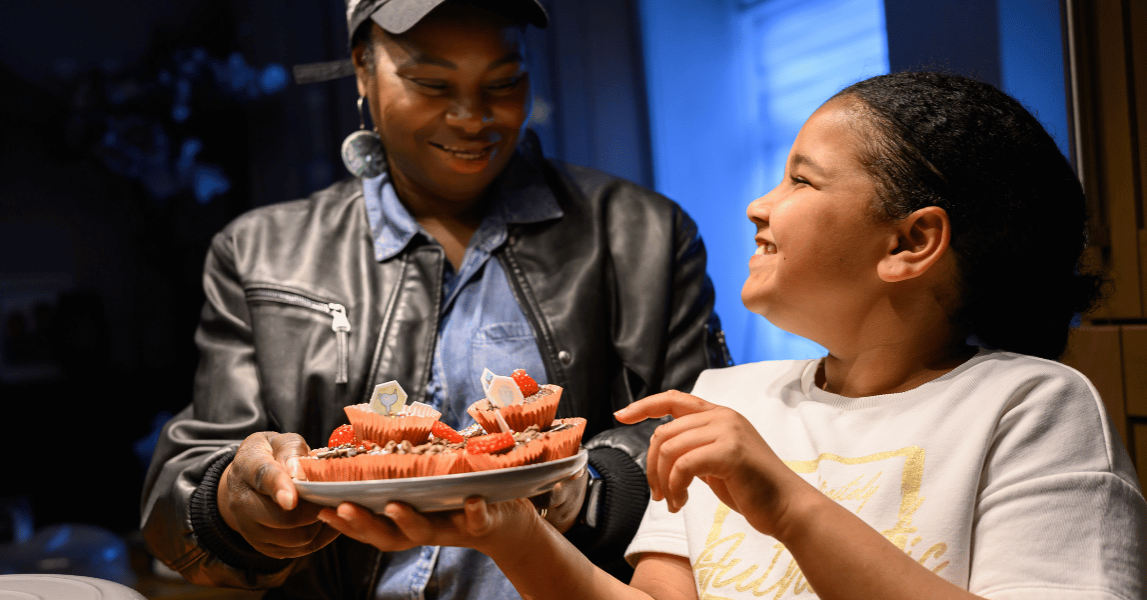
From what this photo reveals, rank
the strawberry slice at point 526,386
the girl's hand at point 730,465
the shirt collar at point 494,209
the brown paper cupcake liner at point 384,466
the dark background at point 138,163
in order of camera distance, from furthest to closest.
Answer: the dark background at point 138,163 < the shirt collar at point 494,209 < the strawberry slice at point 526,386 < the brown paper cupcake liner at point 384,466 < the girl's hand at point 730,465

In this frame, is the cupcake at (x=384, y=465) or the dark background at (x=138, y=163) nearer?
the cupcake at (x=384, y=465)

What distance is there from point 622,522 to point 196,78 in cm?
215

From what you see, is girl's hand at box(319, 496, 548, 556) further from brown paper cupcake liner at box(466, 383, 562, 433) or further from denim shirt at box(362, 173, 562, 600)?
denim shirt at box(362, 173, 562, 600)

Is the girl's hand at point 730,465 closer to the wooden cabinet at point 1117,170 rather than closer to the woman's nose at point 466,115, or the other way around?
the woman's nose at point 466,115

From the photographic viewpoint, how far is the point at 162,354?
2789 mm

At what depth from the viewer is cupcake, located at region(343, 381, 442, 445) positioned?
106 centimetres

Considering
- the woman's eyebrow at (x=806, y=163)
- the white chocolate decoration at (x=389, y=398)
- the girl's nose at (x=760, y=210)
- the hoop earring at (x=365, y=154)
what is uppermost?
the hoop earring at (x=365, y=154)

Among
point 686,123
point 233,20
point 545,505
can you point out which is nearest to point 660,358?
point 545,505

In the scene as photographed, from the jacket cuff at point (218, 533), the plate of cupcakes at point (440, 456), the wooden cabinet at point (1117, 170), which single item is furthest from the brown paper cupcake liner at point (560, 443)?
the wooden cabinet at point (1117, 170)

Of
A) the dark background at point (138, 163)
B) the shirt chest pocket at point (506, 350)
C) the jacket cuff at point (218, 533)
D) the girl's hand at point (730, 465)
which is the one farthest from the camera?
the dark background at point (138, 163)

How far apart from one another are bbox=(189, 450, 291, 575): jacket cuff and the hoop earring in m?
0.69

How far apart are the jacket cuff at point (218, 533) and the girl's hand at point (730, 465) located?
857 millimetres

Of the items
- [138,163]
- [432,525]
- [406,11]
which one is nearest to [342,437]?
[432,525]

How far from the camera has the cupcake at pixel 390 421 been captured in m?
1.06
